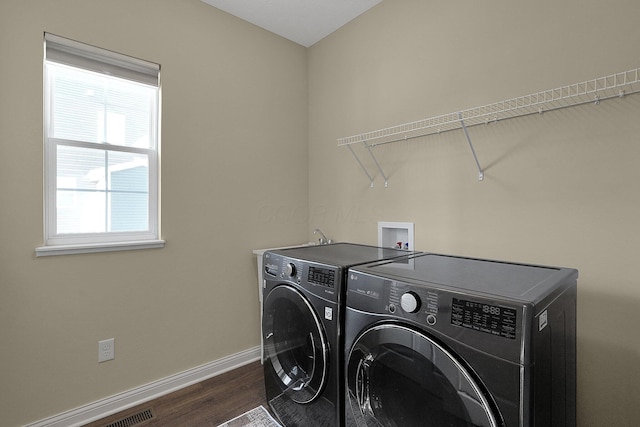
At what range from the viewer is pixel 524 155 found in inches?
62.6

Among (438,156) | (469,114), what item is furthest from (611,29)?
(438,156)

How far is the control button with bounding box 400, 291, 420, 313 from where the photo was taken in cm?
105

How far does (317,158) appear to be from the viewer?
280 cm

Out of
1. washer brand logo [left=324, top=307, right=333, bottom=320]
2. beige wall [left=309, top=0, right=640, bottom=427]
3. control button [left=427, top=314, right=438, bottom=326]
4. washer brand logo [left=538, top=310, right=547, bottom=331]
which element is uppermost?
beige wall [left=309, top=0, right=640, bottom=427]

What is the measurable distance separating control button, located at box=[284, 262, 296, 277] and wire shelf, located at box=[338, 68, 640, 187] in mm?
1011

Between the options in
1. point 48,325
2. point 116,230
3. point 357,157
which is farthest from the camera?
point 357,157

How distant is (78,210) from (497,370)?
2180 millimetres

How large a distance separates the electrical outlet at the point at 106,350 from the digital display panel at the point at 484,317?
1.94 meters

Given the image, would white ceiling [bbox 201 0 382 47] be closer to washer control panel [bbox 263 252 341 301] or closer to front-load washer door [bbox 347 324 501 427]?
washer control panel [bbox 263 252 341 301]

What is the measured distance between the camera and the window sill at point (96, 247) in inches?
65.8

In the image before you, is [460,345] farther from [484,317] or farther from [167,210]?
[167,210]

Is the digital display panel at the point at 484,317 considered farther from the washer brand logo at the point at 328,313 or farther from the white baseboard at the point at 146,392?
the white baseboard at the point at 146,392

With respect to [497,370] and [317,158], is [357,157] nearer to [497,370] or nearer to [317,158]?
[317,158]

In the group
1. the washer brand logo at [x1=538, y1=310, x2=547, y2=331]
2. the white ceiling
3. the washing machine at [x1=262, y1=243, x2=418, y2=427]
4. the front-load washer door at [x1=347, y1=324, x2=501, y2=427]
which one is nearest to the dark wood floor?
the washing machine at [x1=262, y1=243, x2=418, y2=427]
